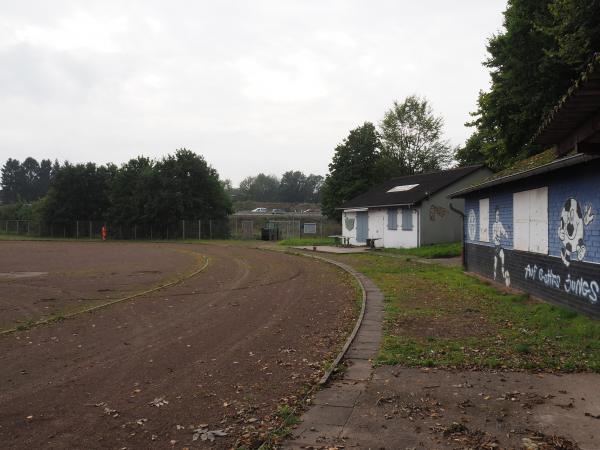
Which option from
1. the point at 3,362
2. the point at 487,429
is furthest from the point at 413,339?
the point at 3,362

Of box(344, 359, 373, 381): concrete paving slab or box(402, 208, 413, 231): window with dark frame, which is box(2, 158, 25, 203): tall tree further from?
box(344, 359, 373, 381): concrete paving slab

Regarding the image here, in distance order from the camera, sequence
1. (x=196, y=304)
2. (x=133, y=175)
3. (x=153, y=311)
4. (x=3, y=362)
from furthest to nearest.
Result: (x=133, y=175), (x=196, y=304), (x=153, y=311), (x=3, y=362)

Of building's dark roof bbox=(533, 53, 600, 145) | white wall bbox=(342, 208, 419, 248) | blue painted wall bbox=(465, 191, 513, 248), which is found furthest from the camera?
white wall bbox=(342, 208, 419, 248)

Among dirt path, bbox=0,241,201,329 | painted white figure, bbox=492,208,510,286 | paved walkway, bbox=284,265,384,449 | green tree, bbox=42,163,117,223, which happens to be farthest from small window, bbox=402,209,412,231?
green tree, bbox=42,163,117,223

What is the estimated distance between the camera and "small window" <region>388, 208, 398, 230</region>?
33181 mm

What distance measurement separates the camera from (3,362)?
25.2ft

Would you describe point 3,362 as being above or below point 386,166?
below

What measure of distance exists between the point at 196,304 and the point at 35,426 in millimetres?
7579

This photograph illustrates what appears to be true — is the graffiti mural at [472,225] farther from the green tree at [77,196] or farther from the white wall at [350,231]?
the green tree at [77,196]

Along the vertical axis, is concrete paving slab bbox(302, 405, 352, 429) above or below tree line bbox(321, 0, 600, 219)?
below

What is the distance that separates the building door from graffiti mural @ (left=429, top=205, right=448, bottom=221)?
6.43m

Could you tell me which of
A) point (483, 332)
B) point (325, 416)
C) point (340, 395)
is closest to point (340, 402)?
point (340, 395)

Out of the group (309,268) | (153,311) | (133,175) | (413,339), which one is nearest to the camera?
(413,339)

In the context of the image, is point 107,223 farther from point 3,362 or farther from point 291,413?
→ point 291,413
